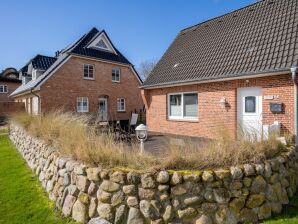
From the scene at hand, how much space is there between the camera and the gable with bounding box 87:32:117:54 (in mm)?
22462

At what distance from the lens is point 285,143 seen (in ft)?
19.9

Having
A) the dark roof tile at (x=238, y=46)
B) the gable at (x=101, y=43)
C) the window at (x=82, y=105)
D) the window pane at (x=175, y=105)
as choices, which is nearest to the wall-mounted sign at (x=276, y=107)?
the dark roof tile at (x=238, y=46)

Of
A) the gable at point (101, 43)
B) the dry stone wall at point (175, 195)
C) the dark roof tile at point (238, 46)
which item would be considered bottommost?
the dry stone wall at point (175, 195)

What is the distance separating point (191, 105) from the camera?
11.9 meters

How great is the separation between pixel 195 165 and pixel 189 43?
1149 cm

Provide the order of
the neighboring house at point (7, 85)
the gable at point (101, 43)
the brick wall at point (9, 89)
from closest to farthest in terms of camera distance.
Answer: the gable at point (101, 43) < the brick wall at point (9, 89) < the neighboring house at point (7, 85)

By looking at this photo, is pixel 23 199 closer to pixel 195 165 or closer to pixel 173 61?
pixel 195 165

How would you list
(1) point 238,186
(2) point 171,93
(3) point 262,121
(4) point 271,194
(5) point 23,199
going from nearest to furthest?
(1) point 238,186
(4) point 271,194
(5) point 23,199
(3) point 262,121
(2) point 171,93

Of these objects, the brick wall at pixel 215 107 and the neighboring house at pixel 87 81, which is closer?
the brick wall at pixel 215 107

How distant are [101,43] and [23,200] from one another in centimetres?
1988

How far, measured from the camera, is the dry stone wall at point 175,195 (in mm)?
4188

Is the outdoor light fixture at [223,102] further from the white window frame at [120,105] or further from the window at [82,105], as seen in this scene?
the white window frame at [120,105]

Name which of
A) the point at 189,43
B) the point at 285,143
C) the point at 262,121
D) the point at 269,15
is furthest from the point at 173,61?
the point at 285,143

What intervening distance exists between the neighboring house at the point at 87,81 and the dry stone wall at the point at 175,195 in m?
15.4
